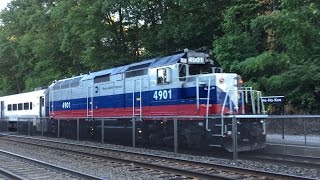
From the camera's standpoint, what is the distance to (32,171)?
13.0 metres

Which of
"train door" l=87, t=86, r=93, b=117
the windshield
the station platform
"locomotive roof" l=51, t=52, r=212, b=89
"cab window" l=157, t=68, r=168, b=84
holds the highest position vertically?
"locomotive roof" l=51, t=52, r=212, b=89

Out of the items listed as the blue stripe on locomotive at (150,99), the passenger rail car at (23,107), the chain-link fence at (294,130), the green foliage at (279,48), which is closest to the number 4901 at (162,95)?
the blue stripe on locomotive at (150,99)

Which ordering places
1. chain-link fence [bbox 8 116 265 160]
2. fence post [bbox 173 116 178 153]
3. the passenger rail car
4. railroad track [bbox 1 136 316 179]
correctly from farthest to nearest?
the passenger rail car < fence post [bbox 173 116 178 153] < chain-link fence [bbox 8 116 265 160] < railroad track [bbox 1 136 316 179]

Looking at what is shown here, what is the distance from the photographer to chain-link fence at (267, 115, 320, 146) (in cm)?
1348

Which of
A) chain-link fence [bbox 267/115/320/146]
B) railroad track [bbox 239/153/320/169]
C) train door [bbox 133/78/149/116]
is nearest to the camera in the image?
railroad track [bbox 239/153/320/169]

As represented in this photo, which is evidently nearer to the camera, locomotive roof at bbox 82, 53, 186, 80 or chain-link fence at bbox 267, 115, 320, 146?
chain-link fence at bbox 267, 115, 320, 146

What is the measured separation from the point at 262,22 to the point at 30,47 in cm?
3558

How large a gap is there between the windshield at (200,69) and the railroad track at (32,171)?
7.27 m

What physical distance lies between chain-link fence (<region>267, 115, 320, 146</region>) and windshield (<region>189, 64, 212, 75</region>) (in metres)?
3.39

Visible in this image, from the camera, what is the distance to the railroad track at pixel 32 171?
1180 cm

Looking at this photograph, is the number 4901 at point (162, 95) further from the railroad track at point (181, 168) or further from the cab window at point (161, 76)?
the railroad track at point (181, 168)

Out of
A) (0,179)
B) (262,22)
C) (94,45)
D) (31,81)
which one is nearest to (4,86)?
(31,81)

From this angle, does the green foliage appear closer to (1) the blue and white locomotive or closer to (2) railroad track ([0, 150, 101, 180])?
(1) the blue and white locomotive

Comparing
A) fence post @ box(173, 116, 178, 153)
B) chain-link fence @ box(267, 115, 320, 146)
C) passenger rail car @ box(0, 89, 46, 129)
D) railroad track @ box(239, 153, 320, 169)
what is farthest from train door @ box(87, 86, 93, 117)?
railroad track @ box(239, 153, 320, 169)
